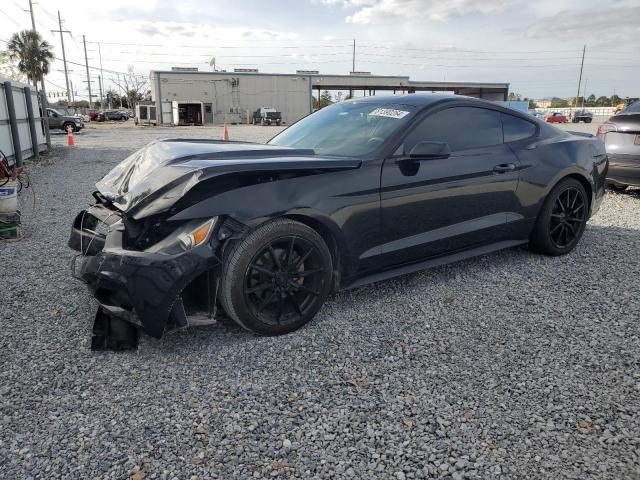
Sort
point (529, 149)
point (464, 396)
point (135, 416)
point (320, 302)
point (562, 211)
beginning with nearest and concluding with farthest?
point (135, 416) < point (464, 396) < point (320, 302) < point (529, 149) < point (562, 211)

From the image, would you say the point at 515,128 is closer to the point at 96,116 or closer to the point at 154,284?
the point at 154,284

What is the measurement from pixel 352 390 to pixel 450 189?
1872mm

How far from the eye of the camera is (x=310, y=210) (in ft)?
10.0

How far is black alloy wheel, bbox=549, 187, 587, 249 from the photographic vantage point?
4.61m

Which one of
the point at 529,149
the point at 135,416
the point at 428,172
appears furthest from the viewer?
the point at 529,149

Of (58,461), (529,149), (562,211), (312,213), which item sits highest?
(529,149)

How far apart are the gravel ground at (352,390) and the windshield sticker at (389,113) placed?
1364mm

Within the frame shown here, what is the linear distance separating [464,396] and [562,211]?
286cm

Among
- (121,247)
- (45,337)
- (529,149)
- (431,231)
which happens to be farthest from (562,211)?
(45,337)

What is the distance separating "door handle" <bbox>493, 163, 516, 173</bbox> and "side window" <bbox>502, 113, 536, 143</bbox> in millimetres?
242

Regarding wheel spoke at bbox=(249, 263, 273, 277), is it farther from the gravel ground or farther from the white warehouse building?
the white warehouse building

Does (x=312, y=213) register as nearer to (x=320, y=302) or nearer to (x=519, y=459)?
(x=320, y=302)

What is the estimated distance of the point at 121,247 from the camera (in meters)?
Result: 2.82

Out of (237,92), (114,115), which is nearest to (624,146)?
(237,92)
